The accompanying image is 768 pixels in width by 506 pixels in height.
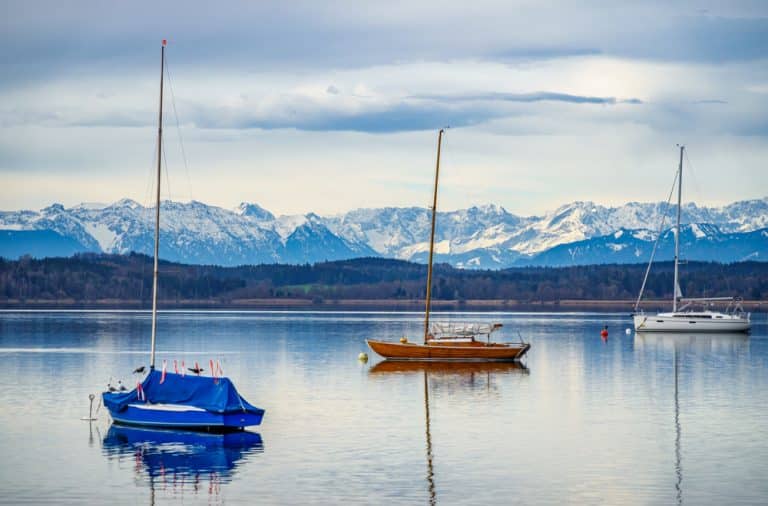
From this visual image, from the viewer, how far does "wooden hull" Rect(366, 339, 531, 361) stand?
7938cm

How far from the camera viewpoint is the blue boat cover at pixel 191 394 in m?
43.5

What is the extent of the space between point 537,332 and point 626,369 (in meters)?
58.2

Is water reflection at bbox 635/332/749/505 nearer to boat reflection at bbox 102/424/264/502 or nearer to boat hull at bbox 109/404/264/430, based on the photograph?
boat hull at bbox 109/404/264/430

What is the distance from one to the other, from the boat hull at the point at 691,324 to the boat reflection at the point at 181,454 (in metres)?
87.3

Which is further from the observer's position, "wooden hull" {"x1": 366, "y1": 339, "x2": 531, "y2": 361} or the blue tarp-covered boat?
"wooden hull" {"x1": 366, "y1": 339, "x2": 531, "y2": 361}

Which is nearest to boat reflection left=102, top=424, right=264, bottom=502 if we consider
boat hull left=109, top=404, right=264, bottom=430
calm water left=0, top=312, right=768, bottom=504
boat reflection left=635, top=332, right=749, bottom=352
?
calm water left=0, top=312, right=768, bottom=504

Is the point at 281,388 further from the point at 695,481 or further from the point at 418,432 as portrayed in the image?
the point at 695,481

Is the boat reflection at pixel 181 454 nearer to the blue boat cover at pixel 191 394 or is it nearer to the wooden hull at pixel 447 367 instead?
the blue boat cover at pixel 191 394

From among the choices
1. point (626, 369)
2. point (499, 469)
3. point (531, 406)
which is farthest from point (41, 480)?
point (626, 369)

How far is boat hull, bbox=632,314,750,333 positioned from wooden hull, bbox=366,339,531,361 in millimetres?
47688

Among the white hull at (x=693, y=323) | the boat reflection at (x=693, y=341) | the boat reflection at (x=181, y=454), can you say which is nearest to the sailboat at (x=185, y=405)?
the boat reflection at (x=181, y=454)

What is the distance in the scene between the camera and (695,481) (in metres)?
35.4

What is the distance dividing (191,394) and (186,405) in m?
0.59

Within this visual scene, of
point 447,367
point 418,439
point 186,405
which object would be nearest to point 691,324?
point 447,367
